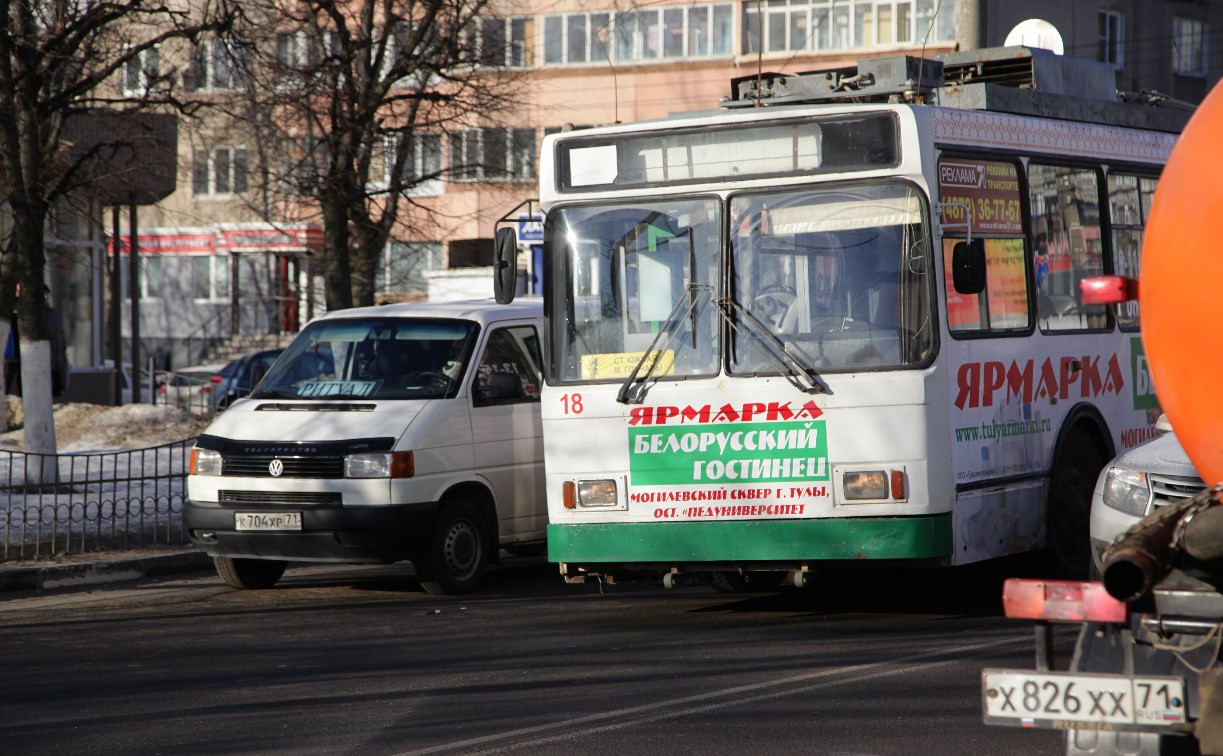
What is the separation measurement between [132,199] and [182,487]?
11694 millimetres

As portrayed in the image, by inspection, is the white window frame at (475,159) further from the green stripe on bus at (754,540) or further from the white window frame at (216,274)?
the white window frame at (216,274)

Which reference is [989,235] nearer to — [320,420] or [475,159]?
[320,420]

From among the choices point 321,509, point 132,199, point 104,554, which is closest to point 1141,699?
point 321,509

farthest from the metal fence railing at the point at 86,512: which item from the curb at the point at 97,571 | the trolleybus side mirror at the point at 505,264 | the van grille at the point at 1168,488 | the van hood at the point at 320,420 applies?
the van grille at the point at 1168,488

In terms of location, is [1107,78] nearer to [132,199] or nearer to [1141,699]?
[1141,699]

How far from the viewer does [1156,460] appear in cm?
790

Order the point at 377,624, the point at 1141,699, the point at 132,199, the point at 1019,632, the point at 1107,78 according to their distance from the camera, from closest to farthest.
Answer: the point at 1141,699 < the point at 1019,632 < the point at 377,624 < the point at 1107,78 < the point at 132,199

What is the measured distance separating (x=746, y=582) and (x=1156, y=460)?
4.24 metres

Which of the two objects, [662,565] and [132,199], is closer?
[662,565]

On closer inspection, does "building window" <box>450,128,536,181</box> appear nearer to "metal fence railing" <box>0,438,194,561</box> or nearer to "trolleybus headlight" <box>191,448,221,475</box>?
"metal fence railing" <box>0,438,194,561</box>

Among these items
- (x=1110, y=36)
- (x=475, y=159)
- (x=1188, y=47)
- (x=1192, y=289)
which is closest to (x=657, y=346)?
(x=1192, y=289)

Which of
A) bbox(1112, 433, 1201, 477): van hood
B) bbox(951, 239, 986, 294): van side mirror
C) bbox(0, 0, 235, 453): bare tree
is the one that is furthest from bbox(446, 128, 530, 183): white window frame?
bbox(1112, 433, 1201, 477): van hood

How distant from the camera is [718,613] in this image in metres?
10.8

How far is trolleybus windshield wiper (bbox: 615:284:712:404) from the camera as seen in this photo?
991cm
